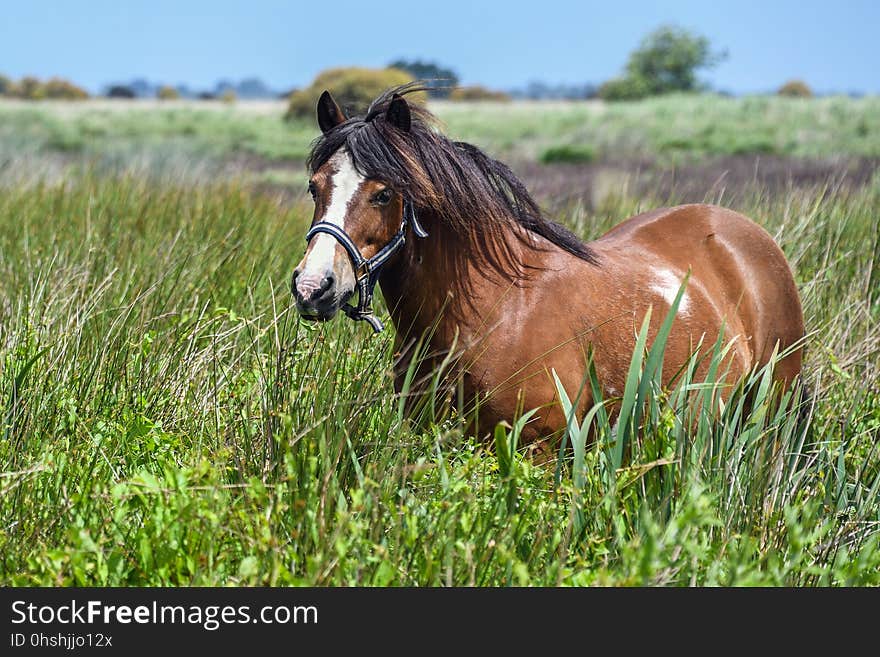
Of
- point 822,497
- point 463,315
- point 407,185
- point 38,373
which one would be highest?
point 407,185

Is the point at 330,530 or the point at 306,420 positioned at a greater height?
the point at 306,420

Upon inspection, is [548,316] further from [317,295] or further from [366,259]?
[317,295]

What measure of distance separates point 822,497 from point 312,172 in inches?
77.4

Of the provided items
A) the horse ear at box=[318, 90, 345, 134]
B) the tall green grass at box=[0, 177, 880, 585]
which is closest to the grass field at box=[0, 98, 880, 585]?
the tall green grass at box=[0, 177, 880, 585]

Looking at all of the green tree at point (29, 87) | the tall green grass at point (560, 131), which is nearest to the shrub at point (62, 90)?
the green tree at point (29, 87)

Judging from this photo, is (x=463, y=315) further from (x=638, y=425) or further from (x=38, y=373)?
(x=38, y=373)

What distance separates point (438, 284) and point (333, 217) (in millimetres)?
510

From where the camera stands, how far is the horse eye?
117 inches

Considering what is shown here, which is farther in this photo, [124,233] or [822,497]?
[124,233]

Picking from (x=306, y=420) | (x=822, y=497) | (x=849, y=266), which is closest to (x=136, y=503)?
(x=306, y=420)

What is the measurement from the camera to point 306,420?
276 cm

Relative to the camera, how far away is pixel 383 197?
2.99 meters

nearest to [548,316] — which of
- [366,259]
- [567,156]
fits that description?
[366,259]

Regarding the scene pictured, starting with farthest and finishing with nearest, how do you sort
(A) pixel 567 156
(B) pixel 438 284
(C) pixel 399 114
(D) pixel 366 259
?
(A) pixel 567 156 → (B) pixel 438 284 → (C) pixel 399 114 → (D) pixel 366 259
